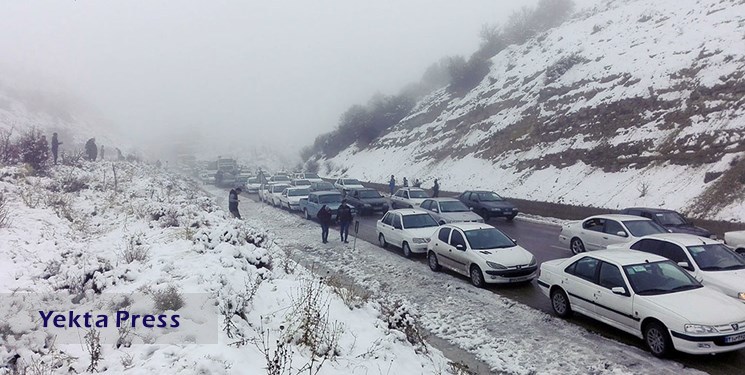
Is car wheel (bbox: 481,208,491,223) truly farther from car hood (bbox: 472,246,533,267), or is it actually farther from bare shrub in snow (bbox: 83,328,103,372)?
bare shrub in snow (bbox: 83,328,103,372)

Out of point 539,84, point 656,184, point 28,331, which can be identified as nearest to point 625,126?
point 656,184

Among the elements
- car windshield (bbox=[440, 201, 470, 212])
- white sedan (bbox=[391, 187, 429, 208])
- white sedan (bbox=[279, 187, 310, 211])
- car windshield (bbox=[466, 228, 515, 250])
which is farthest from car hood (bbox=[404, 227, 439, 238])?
white sedan (bbox=[279, 187, 310, 211])

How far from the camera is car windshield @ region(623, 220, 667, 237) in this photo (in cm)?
1265

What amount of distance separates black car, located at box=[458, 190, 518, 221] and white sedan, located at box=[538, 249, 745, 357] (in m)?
12.9

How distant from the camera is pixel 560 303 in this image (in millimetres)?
8836

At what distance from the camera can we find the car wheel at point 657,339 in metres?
6.66

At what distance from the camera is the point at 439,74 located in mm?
68250

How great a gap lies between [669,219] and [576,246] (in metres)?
3.30

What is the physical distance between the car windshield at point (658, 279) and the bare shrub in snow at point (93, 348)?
7.63 metres

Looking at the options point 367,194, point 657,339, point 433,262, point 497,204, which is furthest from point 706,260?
point 367,194

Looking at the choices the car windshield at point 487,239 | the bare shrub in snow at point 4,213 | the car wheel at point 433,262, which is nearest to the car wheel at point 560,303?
the car windshield at point 487,239

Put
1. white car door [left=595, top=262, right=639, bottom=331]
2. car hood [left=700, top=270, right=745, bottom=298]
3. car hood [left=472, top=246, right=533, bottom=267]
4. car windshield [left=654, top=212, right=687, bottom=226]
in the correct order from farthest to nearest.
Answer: car windshield [left=654, top=212, right=687, bottom=226] < car hood [left=472, top=246, right=533, bottom=267] < car hood [left=700, top=270, right=745, bottom=298] < white car door [left=595, top=262, right=639, bottom=331]

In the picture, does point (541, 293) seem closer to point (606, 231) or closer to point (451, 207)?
point (606, 231)

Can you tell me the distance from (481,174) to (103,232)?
90.9 feet
